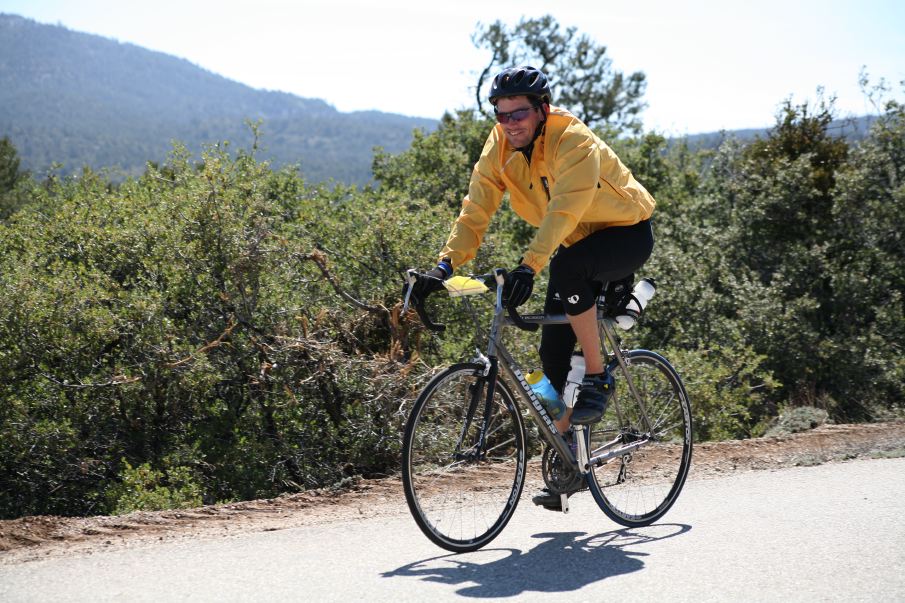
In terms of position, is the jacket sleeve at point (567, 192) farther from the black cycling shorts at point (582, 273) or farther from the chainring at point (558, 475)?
the chainring at point (558, 475)

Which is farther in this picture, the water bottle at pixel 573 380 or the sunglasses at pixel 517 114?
the water bottle at pixel 573 380

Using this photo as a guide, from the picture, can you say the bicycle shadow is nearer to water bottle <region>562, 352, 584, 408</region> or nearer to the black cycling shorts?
water bottle <region>562, 352, 584, 408</region>

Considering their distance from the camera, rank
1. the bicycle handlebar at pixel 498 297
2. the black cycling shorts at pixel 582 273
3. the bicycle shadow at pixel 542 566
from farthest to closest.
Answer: the black cycling shorts at pixel 582 273 → the bicycle handlebar at pixel 498 297 → the bicycle shadow at pixel 542 566

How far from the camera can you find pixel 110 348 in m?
7.70

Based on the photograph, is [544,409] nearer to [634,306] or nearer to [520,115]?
[634,306]

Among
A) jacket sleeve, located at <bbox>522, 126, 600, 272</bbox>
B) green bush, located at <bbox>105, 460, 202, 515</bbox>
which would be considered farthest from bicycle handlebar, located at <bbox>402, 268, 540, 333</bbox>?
green bush, located at <bbox>105, 460, 202, 515</bbox>

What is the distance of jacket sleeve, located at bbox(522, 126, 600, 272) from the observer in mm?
4109

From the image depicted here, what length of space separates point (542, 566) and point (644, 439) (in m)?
1.37

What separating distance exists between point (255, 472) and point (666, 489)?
3.86 m

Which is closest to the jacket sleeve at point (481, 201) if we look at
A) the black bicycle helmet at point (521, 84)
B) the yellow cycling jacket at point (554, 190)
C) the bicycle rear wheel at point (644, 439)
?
the yellow cycling jacket at point (554, 190)

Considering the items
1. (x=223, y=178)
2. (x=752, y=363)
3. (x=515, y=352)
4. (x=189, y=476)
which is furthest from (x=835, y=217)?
(x=189, y=476)

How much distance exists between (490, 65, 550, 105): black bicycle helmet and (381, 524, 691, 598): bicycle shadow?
2152 mm

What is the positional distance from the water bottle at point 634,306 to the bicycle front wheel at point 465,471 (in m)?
0.84

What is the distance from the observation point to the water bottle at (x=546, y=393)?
14.5 feet
